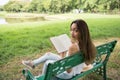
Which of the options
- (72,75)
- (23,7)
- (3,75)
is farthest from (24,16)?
(72,75)

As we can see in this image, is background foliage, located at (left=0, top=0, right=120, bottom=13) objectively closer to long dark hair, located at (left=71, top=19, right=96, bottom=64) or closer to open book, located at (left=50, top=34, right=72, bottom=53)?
open book, located at (left=50, top=34, right=72, bottom=53)

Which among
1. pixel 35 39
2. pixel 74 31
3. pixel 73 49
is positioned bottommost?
pixel 35 39

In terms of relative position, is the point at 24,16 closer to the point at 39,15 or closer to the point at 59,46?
the point at 39,15

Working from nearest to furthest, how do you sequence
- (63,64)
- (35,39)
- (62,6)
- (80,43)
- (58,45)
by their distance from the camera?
1. (63,64)
2. (80,43)
3. (58,45)
4. (35,39)
5. (62,6)

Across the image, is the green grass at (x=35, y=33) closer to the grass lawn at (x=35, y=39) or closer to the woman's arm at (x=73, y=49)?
the grass lawn at (x=35, y=39)

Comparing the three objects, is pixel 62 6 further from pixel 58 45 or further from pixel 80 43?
pixel 80 43

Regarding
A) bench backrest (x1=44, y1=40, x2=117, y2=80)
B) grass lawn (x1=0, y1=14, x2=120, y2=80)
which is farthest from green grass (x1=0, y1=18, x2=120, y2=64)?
bench backrest (x1=44, y1=40, x2=117, y2=80)

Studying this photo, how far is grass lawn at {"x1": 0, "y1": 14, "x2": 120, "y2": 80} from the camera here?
5.43 metres

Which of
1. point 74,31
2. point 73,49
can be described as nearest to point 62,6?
point 74,31

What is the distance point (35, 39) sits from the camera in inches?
288

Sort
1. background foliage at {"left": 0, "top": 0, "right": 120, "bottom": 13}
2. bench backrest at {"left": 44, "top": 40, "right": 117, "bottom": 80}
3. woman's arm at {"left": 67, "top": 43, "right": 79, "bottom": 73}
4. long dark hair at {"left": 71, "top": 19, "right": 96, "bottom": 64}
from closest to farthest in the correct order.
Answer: bench backrest at {"left": 44, "top": 40, "right": 117, "bottom": 80} → woman's arm at {"left": 67, "top": 43, "right": 79, "bottom": 73} → long dark hair at {"left": 71, "top": 19, "right": 96, "bottom": 64} → background foliage at {"left": 0, "top": 0, "right": 120, "bottom": 13}

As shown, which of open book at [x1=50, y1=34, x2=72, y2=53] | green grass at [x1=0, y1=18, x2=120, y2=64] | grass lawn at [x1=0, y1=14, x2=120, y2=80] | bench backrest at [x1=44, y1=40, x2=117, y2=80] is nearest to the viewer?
bench backrest at [x1=44, y1=40, x2=117, y2=80]

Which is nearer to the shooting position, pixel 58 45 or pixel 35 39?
pixel 58 45


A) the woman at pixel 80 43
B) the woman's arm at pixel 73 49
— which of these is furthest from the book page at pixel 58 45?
the woman's arm at pixel 73 49
